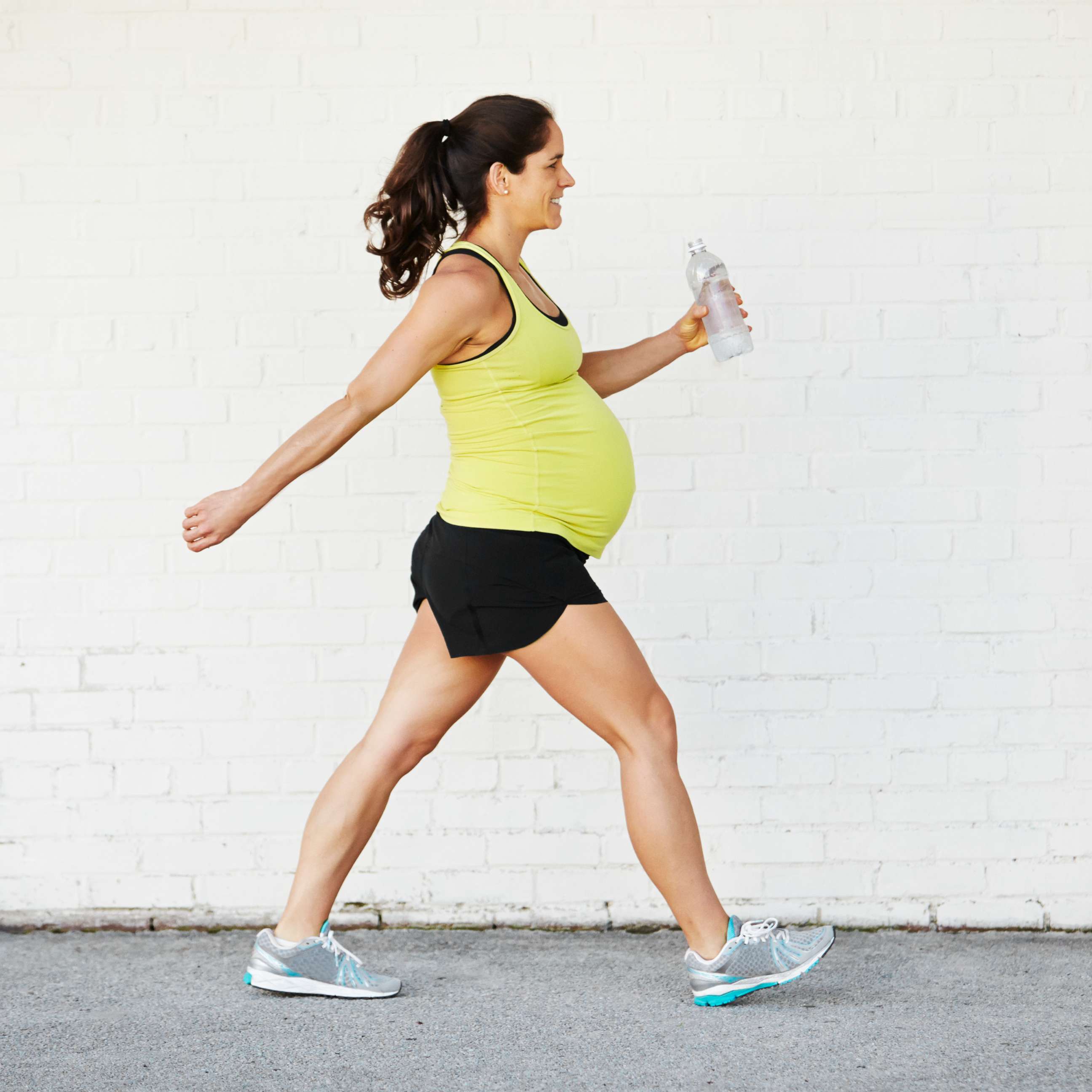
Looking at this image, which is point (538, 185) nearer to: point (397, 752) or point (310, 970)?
point (397, 752)

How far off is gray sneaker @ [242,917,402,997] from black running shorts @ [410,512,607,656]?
30.0 inches

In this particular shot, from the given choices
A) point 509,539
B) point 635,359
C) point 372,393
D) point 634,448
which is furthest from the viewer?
point 634,448

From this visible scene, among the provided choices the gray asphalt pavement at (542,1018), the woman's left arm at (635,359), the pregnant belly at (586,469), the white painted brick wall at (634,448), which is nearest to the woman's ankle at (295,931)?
the gray asphalt pavement at (542,1018)

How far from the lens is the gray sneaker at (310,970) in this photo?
275 cm

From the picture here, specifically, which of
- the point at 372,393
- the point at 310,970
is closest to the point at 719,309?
the point at 372,393

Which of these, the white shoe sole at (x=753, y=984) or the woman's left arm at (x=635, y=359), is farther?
the woman's left arm at (x=635, y=359)

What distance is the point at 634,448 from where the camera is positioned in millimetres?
3408

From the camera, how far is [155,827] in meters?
3.42

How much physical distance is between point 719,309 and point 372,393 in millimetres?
863

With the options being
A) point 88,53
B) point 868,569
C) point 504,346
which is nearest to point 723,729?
point 868,569

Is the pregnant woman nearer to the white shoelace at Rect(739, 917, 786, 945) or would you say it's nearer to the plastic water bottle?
the white shoelace at Rect(739, 917, 786, 945)

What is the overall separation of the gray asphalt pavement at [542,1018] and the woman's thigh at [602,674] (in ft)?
2.07

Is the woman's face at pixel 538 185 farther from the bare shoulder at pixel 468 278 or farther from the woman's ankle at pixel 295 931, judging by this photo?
the woman's ankle at pixel 295 931

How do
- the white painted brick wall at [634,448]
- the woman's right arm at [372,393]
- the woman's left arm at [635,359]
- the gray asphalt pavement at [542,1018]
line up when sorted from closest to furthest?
the gray asphalt pavement at [542,1018]
the woman's right arm at [372,393]
the woman's left arm at [635,359]
the white painted brick wall at [634,448]
